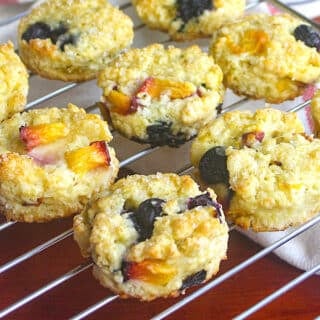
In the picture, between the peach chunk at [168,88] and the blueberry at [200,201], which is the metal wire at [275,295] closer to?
the blueberry at [200,201]

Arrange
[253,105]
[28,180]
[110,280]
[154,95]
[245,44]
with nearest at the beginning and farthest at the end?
1. [110,280]
2. [28,180]
3. [154,95]
4. [245,44]
5. [253,105]

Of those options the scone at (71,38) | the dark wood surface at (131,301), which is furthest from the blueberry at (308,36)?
the dark wood surface at (131,301)

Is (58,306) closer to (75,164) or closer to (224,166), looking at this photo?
(75,164)

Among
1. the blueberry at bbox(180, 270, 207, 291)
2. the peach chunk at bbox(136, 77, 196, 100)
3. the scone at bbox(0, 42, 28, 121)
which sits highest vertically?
the scone at bbox(0, 42, 28, 121)

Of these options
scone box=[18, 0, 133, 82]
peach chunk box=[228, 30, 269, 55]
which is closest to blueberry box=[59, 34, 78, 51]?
scone box=[18, 0, 133, 82]

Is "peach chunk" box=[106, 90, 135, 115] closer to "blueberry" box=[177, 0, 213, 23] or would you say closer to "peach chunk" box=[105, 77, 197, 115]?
"peach chunk" box=[105, 77, 197, 115]

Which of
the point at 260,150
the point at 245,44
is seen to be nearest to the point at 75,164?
the point at 260,150
